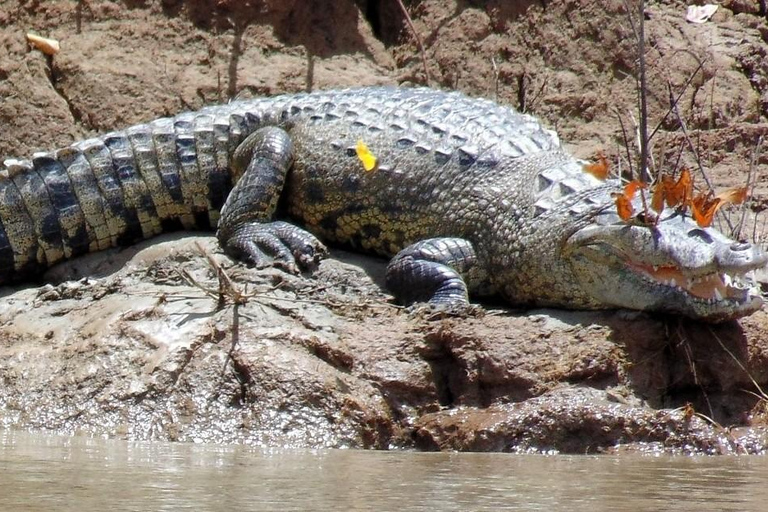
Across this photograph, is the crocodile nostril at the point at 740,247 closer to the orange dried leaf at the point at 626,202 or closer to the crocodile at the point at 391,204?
the crocodile at the point at 391,204

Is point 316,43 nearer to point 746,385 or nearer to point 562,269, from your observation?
point 562,269

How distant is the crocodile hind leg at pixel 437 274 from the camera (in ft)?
21.2

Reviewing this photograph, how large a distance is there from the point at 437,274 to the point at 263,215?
Answer: 4.00 ft

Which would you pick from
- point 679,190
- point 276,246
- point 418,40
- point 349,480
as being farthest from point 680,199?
point 418,40

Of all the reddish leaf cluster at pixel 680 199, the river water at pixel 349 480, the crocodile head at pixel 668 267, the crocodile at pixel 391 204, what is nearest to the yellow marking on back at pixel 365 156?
the crocodile at pixel 391 204

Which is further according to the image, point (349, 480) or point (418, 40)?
point (418, 40)

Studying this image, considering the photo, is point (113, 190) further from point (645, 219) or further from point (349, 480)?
point (349, 480)

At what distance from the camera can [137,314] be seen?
6.14 meters

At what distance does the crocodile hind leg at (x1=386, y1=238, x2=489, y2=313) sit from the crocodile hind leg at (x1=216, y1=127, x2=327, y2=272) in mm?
504

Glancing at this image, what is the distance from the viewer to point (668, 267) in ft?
19.7

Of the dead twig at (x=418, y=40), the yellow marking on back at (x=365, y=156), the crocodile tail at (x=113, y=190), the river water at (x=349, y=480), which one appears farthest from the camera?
the dead twig at (x=418, y=40)

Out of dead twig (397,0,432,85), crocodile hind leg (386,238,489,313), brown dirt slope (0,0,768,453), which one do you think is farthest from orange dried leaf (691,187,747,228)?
dead twig (397,0,432,85)

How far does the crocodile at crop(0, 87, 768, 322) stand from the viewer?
617 centimetres

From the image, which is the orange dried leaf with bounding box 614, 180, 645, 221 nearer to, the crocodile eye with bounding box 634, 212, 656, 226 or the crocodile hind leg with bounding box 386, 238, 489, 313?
the crocodile eye with bounding box 634, 212, 656, 226
